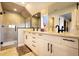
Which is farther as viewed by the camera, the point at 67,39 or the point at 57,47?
the point at 57,47

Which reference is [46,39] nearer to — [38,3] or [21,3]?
[38,3]

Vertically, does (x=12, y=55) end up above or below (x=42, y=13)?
below

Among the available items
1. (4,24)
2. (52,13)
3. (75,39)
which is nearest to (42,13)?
(52,13)

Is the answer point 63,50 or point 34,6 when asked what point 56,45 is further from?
point 34,6

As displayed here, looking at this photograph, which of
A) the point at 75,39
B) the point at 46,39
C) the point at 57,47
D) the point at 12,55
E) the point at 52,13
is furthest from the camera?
the point at 52,13

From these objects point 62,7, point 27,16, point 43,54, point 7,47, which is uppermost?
point 62,7

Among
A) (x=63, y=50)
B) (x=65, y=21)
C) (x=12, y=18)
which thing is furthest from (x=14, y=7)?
(x=63, y=50)

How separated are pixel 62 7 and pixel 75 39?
659 millimetres

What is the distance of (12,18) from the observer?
5.29 ft

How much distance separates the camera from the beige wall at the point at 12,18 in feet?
5.24

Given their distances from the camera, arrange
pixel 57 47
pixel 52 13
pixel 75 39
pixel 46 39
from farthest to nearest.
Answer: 1. pixel 52 13
2. pixel 46 39
3. pixel 57 47
4. pixel 75 39

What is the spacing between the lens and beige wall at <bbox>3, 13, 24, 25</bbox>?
5.24 feet

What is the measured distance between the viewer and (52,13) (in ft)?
5.99

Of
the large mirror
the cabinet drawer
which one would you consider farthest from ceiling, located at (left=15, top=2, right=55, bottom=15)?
the cabinet drawer
